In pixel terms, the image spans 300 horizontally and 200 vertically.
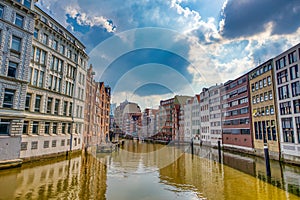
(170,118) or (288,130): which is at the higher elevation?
(170,118)

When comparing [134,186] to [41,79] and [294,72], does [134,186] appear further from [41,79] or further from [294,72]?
[294,72]

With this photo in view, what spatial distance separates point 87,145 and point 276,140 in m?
41.9

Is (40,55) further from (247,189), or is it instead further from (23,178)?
(247,189)

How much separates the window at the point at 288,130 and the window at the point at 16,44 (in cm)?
4349

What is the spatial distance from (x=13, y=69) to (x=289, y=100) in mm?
42947

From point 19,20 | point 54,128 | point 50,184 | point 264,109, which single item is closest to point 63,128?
point 54,128

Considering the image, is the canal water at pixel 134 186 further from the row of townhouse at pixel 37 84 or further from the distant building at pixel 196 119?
the distant building at pixel 196 119

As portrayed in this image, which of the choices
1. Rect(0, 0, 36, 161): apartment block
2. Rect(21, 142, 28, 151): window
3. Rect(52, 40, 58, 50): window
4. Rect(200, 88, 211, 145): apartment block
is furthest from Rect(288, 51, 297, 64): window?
Rect(21, 142, 28, 151): window

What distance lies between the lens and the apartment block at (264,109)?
125 feet

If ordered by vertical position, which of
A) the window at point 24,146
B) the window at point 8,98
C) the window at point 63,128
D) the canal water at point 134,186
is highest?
the window at point 8,98

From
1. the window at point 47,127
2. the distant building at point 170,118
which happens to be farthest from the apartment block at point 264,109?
the distant building at point 170,118

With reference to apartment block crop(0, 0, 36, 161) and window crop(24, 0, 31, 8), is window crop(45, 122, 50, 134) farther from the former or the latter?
window crop(24, 0, 31, 8)

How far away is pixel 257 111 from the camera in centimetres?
4534

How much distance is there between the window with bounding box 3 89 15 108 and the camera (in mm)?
21373
